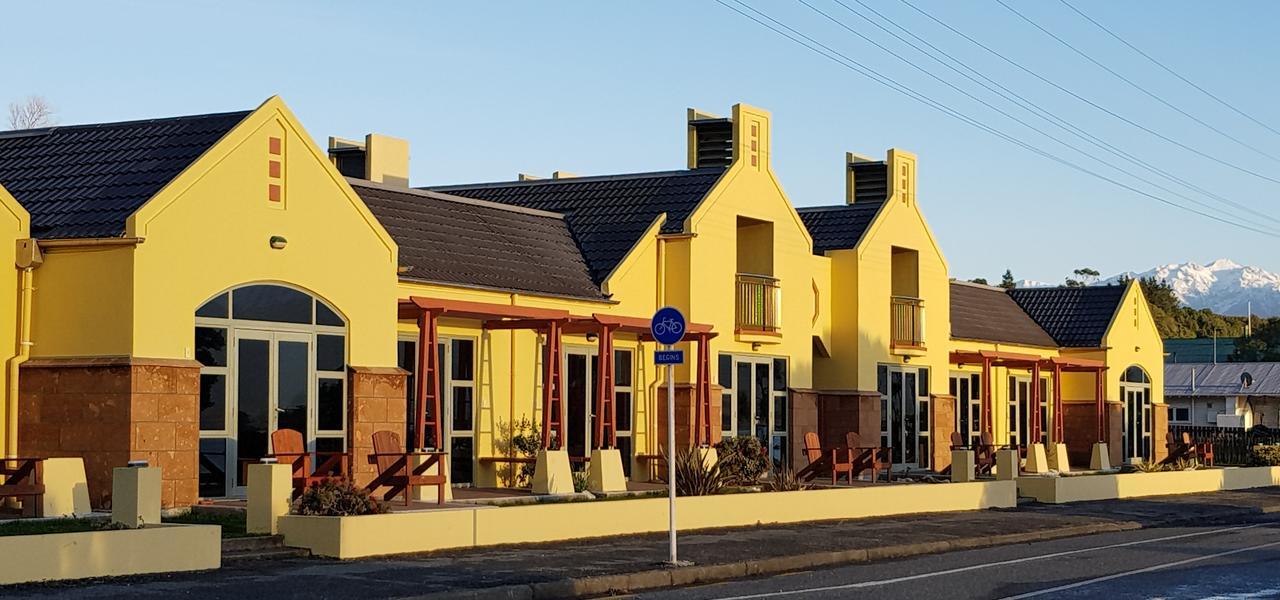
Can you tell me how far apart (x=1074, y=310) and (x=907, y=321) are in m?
12.5

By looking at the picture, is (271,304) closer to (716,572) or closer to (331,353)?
(331,353)

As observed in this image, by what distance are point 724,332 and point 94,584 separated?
18.2 metres

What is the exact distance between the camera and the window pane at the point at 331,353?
937 inches

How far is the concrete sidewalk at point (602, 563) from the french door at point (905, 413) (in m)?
9.42

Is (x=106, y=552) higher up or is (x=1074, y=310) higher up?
(x=1074, y=310)

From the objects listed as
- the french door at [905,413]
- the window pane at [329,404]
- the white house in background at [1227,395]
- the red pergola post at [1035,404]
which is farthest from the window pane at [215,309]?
the white house in background at [1227,395]

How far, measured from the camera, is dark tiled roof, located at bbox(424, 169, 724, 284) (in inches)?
1251

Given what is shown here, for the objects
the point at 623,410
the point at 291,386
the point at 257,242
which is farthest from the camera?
the point at 623,410

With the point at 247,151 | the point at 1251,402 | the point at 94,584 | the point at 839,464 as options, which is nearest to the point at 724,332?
the point at 839,464

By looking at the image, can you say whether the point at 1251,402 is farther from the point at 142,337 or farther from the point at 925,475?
the point at 142,337

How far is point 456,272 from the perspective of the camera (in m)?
27.3

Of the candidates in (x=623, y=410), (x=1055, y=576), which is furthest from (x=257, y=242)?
(x=1055, y=576)

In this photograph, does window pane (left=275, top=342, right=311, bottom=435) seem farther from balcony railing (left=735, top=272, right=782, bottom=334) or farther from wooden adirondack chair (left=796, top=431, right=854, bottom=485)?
balcony railing (left=735, top=272, right=782, bottom=334)

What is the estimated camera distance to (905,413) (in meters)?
39.8
